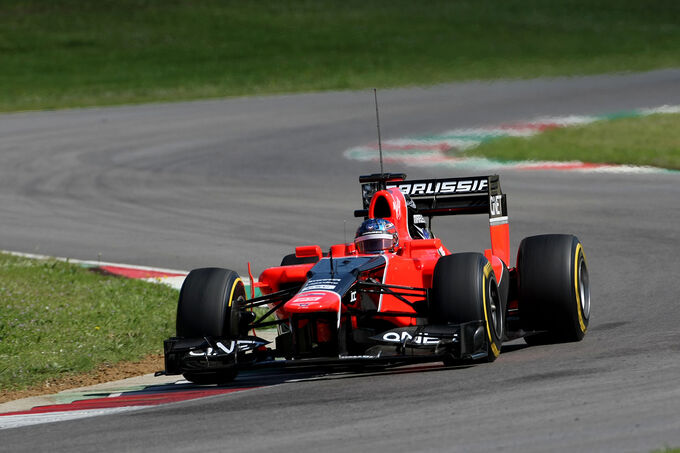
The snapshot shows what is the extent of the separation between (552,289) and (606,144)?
1451 centimetres

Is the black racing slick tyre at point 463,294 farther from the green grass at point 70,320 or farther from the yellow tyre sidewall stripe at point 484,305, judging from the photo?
the green grass at point 70,320

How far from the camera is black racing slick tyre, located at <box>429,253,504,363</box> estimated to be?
9109 mm

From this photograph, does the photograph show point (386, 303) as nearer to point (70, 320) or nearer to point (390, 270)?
point (390, 270)

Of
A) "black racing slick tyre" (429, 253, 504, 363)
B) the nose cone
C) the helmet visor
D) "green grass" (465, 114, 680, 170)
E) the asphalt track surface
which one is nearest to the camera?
the asphalt track surface

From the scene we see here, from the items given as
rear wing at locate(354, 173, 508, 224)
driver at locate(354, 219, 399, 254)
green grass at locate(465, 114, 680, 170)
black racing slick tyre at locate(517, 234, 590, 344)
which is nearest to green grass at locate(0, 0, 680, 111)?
green grass at locate(465, 114, 680, 170)

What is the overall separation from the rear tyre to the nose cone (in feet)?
2.66

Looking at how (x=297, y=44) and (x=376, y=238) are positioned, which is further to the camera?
(x=297, y=44)

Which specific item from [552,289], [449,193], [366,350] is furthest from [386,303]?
[449,193]

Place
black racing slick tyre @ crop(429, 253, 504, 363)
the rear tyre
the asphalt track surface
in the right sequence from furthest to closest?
the rear tyre < black racing slick tyre @ crop(429, 253, 504, 363) < the asphalt track surface

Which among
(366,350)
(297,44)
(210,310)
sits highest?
(297,44)

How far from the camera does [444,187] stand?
1146 cm

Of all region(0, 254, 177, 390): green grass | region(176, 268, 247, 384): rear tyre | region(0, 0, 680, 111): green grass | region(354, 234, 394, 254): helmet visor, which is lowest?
region(0, 254, 177, 390): green grass

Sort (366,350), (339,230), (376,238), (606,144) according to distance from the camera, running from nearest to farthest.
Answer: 1. (366,350)
2. (376,238)
3. (339,230)
4. (606,144)

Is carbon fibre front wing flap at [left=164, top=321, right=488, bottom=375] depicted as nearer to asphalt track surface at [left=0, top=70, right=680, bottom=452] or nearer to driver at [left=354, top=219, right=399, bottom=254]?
asphalt track surface at [left=0, top=70, right=680, bottom=452]
